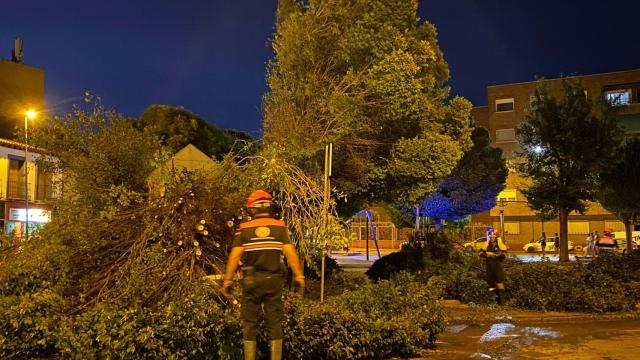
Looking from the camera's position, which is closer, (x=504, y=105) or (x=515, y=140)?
(x=515, y=140)

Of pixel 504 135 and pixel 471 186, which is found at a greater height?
pixel 504 135

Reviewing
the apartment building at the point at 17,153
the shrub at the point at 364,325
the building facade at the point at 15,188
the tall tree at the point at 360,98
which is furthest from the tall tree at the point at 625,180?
the building facade at the point at 15,188

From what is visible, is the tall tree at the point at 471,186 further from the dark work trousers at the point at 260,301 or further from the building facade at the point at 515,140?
the dark work trousers at the point at 260,301

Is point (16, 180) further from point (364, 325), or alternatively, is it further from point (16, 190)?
point (364, 325)

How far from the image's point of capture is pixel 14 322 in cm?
656

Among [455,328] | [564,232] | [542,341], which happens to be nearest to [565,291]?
[455,328]

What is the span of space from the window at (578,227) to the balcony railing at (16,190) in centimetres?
4184

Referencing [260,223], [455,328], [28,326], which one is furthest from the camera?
[455,328]

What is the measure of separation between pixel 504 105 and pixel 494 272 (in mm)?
46734

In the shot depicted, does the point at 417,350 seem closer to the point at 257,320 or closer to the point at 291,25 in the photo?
the point at 257,320

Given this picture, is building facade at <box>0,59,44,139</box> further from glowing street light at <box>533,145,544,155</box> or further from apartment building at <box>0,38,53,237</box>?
glowing street light at <box>533,145,544,155</box>

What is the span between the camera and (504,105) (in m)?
56.6

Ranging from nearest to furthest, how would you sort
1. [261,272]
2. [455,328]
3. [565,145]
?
[261,272], [455,328], [565,145]

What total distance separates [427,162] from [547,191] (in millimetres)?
11510
